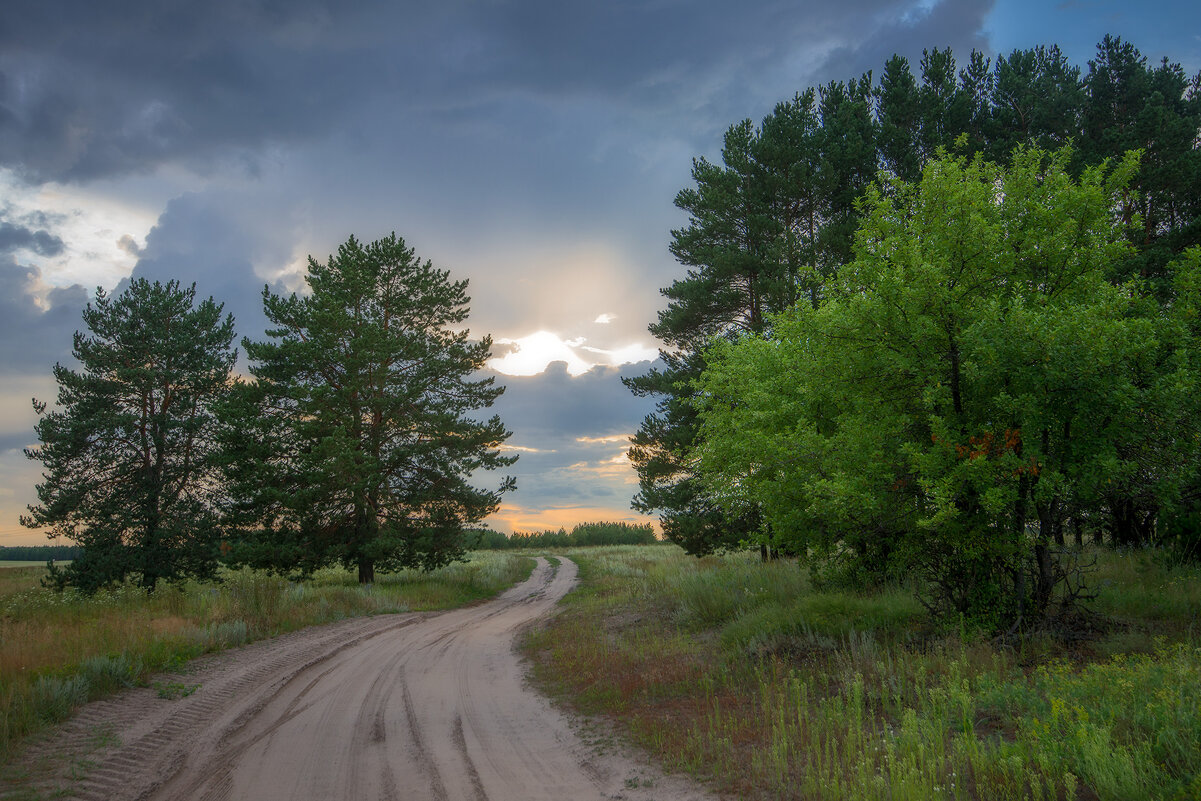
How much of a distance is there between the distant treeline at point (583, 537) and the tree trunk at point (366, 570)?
6298 centimetres

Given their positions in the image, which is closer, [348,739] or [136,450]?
[348,739]

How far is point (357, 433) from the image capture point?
25.4m

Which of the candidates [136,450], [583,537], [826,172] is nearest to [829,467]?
[826,172]

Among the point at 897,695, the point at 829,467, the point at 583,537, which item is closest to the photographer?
the point at 897,695

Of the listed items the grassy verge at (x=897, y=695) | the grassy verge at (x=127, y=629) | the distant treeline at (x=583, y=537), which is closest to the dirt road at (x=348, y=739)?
the grassy verge at (x=127, y=629)

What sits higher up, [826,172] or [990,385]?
[826,172]

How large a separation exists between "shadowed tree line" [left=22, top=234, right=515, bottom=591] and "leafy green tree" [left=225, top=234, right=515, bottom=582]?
73mm

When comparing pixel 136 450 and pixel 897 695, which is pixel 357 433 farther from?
pixel 897 695

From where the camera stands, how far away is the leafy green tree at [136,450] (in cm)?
2388

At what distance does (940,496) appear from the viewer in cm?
Result: 879

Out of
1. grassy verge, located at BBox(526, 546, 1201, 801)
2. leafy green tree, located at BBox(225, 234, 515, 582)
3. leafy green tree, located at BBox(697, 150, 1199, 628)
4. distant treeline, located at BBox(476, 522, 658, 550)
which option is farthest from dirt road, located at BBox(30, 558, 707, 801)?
distant treeline, located at BBox(476, 522, 658, 550)

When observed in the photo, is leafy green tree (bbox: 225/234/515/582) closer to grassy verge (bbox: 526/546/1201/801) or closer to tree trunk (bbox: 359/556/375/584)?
tree trunk (bbox: 359/556/375/584)

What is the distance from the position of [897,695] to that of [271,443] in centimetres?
2418

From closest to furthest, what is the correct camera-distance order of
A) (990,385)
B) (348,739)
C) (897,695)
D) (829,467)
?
(897,695), (348,739), (990,385), (829,467)
